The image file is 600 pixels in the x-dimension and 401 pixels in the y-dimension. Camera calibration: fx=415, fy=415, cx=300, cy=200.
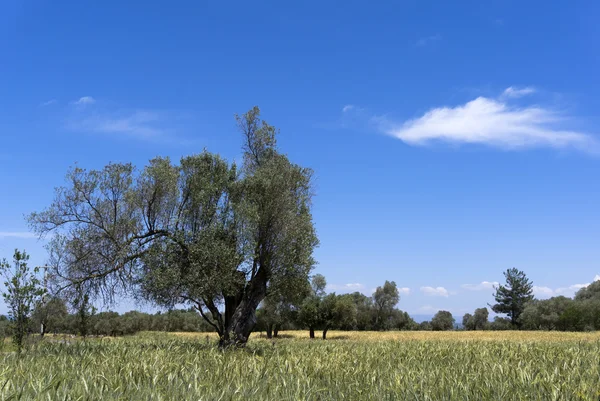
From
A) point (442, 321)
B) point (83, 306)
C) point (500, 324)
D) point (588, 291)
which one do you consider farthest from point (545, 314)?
point (83, 306)

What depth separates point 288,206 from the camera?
67.1 ft

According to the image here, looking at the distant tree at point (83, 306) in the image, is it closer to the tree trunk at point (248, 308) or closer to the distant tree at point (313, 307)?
the tree trunk at point (248, 308)

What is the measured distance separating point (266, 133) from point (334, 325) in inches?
1784

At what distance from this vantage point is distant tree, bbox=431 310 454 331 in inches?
3975

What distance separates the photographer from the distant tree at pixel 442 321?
100975mm

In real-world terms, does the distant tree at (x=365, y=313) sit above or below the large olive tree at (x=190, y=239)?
below

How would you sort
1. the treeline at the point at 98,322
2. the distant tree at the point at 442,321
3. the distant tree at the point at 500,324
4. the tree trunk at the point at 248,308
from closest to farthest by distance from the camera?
the treeline at the point at 98,322 → the tree trunk at the point at 248,308 → the distant tree at the point at 500,324 → the distant tree at the point at 442,321

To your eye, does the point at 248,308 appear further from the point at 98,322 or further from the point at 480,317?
the point at 480,317

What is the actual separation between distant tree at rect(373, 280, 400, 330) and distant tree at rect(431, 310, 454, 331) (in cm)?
1503

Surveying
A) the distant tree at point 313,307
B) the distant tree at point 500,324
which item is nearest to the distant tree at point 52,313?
the distant tree at point 313,307

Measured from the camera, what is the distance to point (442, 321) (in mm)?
102438

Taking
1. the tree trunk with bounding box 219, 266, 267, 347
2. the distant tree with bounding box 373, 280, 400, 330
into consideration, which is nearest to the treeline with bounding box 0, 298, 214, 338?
the tree trunk with bounding box 219, 266, 267, 347

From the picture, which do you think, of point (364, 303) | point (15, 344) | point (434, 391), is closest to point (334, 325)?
point (364, 303)

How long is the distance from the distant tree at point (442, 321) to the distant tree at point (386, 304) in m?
15.0
